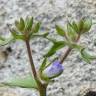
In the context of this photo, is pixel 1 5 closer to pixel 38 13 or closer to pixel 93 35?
pixel 38 13

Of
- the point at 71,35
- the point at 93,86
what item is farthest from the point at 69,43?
the point at 93,86

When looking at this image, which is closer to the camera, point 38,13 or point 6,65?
point 6,65

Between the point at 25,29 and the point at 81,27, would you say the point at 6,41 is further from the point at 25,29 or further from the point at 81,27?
the point at 81,27

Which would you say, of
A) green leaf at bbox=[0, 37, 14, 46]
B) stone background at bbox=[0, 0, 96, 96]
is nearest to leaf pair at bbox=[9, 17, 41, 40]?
green leaf at bbox=[0, 37, 14, 46]

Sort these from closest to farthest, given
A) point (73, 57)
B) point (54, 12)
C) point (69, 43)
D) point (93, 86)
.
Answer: point (69, 43) < point (93, 86) < point (73, 57) < point (54, 12)

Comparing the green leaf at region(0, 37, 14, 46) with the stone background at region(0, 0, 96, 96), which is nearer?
the green leaf at region(0, 37, 14, 46)

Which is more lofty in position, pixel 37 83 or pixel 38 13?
pixel 37 83

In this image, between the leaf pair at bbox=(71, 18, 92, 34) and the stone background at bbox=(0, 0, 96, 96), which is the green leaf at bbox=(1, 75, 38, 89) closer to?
the leaf pair at bbox=(71, 18, 92, 34)
